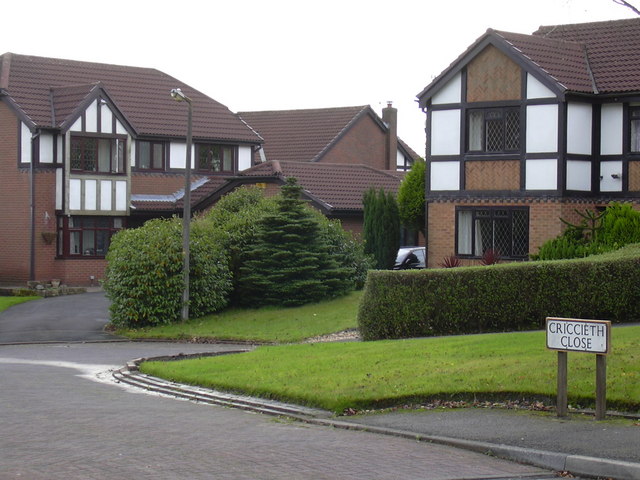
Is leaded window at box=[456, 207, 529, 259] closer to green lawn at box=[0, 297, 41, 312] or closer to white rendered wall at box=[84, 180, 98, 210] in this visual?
green lawn at box=[0, 297, 41, 312]

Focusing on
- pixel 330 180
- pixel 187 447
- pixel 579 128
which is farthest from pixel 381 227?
pixel 187 447

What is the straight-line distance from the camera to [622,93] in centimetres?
2903

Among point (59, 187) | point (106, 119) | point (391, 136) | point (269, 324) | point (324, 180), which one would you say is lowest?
point (269, 324)

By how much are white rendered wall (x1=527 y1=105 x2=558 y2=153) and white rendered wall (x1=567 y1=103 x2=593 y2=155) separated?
42 centimetres

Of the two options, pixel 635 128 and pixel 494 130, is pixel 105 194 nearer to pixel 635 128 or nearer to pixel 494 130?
pixel 494 130

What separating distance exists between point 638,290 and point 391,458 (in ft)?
38.1

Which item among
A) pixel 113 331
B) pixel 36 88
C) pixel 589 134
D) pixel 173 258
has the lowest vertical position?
pixel 113 331

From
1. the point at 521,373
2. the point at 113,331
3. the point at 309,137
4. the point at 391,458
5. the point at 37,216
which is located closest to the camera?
the point at 391,458

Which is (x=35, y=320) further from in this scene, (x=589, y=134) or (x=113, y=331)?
(x=589, y=134)

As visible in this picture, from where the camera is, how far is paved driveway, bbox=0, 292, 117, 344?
3037 centimetres

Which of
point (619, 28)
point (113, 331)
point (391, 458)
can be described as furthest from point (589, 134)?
point (391, 458)

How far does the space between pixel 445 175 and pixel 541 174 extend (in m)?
3.06

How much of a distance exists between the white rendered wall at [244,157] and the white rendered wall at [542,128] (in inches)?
849

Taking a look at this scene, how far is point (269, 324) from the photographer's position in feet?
101
